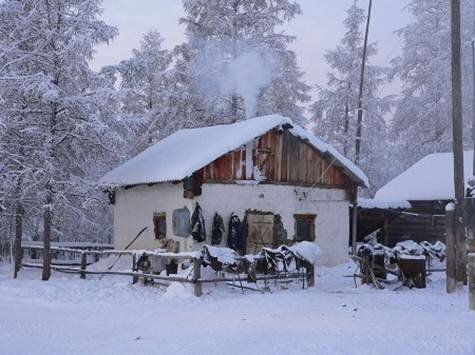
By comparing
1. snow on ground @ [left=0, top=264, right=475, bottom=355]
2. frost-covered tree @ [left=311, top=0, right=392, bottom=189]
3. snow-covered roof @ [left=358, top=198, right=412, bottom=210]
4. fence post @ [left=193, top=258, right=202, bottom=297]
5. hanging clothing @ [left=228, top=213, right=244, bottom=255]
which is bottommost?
snow on ground @ [left=0, top=264, right=475, bottom=355]

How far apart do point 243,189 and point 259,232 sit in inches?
57.9

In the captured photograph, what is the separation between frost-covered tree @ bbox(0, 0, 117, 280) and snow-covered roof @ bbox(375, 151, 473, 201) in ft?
50.3

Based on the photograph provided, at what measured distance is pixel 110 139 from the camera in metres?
17.6

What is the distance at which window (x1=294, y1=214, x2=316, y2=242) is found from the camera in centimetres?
2062

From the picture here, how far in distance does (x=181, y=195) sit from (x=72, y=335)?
9929mm

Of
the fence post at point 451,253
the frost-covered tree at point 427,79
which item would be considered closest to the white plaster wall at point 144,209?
the fence post at point 451,253

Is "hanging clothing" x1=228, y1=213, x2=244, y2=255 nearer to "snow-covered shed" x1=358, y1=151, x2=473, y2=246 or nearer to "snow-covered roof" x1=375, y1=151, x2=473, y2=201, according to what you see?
"snow-covered shed" x1=358, y1=151, x2=473, y2=246

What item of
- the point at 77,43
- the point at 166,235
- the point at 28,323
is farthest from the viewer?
the point at 166,235

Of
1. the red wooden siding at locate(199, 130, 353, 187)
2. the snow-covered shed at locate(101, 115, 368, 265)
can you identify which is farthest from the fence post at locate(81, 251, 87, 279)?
the red wooden siding at locate(199, 130, 353, 187)

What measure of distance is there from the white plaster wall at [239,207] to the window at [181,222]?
0.17 meters

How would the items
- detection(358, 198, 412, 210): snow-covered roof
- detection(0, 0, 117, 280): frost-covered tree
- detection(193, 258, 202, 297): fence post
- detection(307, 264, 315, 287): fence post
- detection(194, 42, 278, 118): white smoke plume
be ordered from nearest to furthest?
detection(193, 258, 202, 297): fence post → detection(307, 264, 315, 287): fence post → detection(0, 0, 117, 280): frost-covered tree → detection(358, 198, 412, 210): snow-covered roof → detection(194, 42, 278, 118): white smoke plume

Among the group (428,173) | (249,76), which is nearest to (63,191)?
(249,76)

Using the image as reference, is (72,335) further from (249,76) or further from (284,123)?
(249,76)

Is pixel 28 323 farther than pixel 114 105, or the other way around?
pixel 114 105
